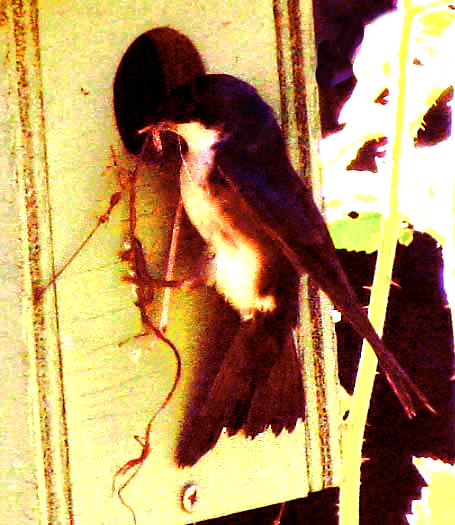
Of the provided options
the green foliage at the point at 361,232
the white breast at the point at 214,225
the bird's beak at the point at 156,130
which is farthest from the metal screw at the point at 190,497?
the green foliage at the point at 361,232

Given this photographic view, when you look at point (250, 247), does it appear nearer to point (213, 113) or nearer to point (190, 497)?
point (213, 113)

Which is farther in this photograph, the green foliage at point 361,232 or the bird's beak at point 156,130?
the green foliage at point 361,232

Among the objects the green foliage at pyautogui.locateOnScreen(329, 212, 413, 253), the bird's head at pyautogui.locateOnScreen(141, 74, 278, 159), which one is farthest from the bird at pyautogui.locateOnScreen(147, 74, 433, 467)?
the green foliage at pyautogui.locateOnScreen(329, 212, 413, 253)

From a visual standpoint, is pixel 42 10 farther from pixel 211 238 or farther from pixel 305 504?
pixel 305 504

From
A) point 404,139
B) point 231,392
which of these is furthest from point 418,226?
point 231,392

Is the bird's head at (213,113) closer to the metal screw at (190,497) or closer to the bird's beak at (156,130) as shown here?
the bird's beak at (156,130)
